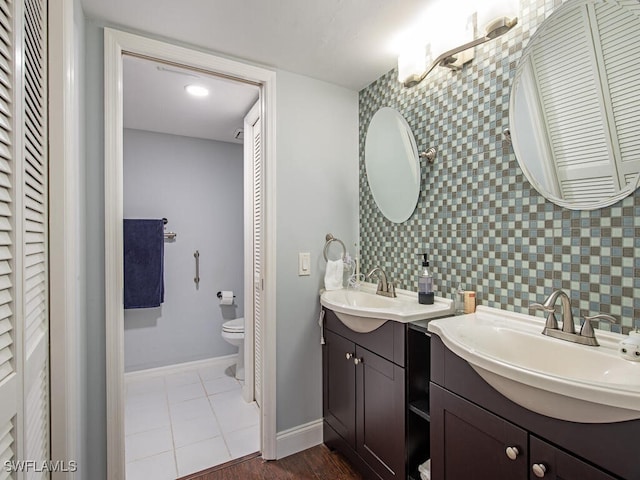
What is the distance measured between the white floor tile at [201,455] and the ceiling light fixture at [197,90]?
237 cm

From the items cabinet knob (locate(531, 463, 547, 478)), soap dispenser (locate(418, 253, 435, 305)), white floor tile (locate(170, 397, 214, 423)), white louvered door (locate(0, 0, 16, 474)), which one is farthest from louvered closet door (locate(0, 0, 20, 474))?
white floor tile (locate(170, 397, 214, 423))

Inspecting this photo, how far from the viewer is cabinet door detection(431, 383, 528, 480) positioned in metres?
0.91

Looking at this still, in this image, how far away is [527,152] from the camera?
48.6 inches

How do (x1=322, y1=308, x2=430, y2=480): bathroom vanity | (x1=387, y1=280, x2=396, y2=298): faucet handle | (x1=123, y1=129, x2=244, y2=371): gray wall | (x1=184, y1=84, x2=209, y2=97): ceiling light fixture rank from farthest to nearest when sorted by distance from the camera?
(x1=123, y1=129, x2=244, y2=371): gray wall
(x1=184, y1=84, x2=209, y2=97): ceiling light fixture
(x1=387, y1=280, x2=396, y2=298): faucet handle
(x1=322, y1=308, x2=430, y2=480): bathroom vanity

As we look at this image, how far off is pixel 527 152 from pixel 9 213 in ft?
5.31

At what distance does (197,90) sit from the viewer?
2.22 meters

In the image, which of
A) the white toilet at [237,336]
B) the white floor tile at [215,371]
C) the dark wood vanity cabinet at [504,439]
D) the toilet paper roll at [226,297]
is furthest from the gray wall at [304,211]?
the toilet paper roll at [226,297]

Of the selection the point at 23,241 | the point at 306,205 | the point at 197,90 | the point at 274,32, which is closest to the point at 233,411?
the point at 306,205

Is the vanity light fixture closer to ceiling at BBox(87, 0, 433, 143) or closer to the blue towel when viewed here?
ceiling at BBox(87, 0, 433, 143)

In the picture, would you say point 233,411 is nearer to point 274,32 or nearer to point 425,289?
point 425,289

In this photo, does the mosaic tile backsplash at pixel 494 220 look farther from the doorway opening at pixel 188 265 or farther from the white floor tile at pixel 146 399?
the white floor tile at pixel 146 399

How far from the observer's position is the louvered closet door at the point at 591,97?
100 cm

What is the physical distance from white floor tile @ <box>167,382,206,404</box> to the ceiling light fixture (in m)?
2.41

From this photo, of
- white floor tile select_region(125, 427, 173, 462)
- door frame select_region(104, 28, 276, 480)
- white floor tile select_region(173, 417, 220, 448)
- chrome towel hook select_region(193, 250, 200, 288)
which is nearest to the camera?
door frame select_region(104, 28, 276, 480)
